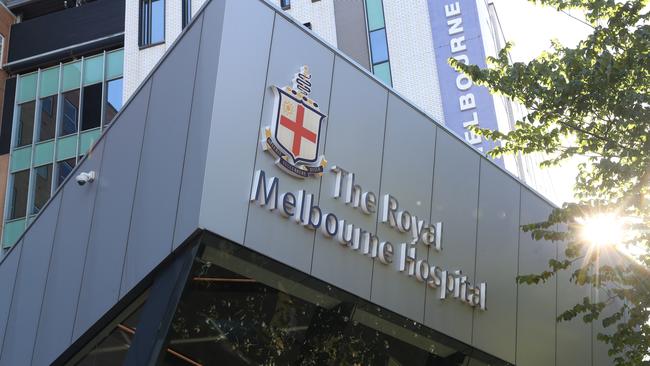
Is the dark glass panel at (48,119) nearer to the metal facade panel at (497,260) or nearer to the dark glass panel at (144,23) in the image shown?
the dark glass panel at (144,23)

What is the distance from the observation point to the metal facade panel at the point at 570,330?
53.4 ft

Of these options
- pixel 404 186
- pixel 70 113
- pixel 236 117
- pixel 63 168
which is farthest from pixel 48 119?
pixel 236 117

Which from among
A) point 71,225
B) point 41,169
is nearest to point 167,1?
point 41,169

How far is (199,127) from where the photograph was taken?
35.4 feet

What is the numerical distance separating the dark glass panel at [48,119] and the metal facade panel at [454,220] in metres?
22.6

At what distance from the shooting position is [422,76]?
82.0 ft

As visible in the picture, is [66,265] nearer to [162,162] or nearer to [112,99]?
[162,162]

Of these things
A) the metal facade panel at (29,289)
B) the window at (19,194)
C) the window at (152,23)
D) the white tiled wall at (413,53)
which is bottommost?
the metal facade panel at (29,289)

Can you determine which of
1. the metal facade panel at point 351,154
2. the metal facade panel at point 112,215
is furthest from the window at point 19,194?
the metal facade panel at point 351,154

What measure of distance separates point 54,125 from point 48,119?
1.62 feet

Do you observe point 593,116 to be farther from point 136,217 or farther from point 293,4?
point 293,4

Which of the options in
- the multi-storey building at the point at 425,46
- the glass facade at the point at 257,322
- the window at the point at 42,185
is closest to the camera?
the glass facade at the point at 257,322

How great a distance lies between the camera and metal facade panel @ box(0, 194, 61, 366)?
15508 millimetres

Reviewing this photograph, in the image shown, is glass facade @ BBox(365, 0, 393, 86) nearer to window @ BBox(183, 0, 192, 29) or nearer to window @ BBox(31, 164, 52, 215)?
window @ BBox(183, 0, 192, 29)
